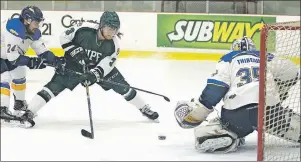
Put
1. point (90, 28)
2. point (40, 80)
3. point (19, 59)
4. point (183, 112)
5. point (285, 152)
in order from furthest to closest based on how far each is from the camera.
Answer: point (40, 80)
point (90, 28)
point (19, 59)
point (183, 112)
point (285, 152)

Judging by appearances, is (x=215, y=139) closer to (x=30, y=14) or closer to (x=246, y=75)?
(x=246, y=75)

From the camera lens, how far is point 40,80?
6090 millimetres

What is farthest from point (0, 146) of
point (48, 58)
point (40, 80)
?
point (40, 80)

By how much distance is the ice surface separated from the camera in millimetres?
3051

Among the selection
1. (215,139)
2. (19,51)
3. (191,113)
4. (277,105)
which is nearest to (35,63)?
(19,51)

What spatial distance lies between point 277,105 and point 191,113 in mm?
501

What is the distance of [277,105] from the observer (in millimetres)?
3045

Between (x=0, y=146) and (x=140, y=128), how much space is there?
107cm

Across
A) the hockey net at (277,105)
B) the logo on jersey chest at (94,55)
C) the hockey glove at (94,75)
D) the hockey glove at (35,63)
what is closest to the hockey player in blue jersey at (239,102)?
the hockey net at (277,105)

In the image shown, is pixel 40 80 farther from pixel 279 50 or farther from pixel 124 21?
pixel 279 50

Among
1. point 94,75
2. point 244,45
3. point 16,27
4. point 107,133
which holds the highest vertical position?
point 16,27

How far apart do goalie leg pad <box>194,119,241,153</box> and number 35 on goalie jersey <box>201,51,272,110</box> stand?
5.4 inches

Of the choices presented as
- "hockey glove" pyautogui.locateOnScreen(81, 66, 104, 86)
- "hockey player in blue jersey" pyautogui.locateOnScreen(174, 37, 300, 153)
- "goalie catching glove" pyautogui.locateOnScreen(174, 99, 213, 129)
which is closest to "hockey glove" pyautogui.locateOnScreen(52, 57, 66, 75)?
"hockey glove" pyautogui.locateOnScreen(81, 66, 104, 86)

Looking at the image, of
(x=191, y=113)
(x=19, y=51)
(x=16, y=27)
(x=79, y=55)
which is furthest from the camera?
(x=79, y=55)
